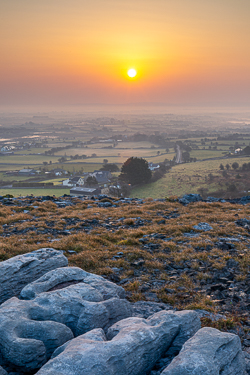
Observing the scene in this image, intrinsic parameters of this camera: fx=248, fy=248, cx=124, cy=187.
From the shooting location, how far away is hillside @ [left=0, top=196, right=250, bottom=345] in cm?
955

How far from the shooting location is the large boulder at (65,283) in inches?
289

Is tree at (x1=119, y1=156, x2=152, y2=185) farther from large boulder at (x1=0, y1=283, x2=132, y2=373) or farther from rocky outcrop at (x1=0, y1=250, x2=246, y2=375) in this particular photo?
large boulder at (x1=0, y1=283, x2=132, y2=373)

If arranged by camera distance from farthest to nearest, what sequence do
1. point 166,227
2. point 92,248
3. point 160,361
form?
point 166,227 < point 92,248 < point 160,361

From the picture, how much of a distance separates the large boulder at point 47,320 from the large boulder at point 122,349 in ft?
1.52

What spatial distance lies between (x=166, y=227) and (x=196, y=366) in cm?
1267

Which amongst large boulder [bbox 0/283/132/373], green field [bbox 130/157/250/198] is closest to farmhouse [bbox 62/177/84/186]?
green field [bbox 130/157/250/198]

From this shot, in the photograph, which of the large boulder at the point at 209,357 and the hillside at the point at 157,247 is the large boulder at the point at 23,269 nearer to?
the hillside at the point at 157,247

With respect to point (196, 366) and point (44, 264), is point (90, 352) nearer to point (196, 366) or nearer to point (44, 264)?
point (196, 366)

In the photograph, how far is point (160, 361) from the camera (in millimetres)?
5492

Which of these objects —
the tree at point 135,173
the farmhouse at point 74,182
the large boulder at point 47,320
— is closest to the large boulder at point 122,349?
the large boulder at point 47,320

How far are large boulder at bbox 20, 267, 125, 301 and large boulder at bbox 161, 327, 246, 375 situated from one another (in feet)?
10.4

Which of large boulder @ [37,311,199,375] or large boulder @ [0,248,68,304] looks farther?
large boulder @ [0,248,68,304]

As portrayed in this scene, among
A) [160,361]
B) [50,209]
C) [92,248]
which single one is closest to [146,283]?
[92,248]

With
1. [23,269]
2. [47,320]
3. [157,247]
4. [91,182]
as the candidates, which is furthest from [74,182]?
[47,320]
